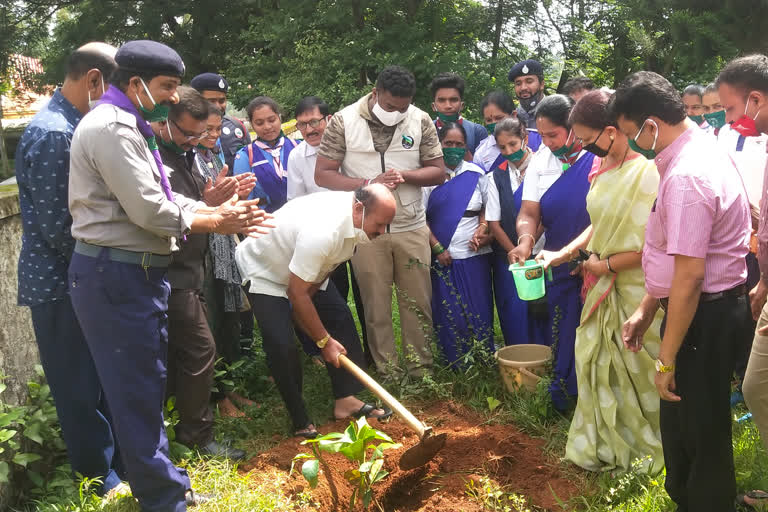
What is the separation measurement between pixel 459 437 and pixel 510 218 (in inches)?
60.8

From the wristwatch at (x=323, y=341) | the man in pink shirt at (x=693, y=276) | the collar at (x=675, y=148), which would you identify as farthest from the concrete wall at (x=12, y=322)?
the collar at (x=675, y=148)

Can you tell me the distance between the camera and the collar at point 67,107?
124 inches

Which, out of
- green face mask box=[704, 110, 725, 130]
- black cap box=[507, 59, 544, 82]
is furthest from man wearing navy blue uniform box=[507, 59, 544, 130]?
green face mask box=[704, 110, 725, 130]

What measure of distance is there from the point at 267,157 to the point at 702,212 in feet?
11.4

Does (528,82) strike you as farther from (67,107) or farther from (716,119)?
(67,107)

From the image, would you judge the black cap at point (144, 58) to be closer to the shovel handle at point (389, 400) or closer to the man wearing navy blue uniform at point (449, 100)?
the shovel handle at point (389, 400)

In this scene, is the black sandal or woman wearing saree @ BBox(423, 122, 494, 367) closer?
the black sandal

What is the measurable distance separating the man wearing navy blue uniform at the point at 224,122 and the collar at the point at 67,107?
1.93 m

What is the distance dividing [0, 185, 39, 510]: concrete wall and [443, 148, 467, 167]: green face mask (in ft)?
8.94

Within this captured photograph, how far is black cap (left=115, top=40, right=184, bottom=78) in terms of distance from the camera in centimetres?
278

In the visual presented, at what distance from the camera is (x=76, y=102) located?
10.4 ft

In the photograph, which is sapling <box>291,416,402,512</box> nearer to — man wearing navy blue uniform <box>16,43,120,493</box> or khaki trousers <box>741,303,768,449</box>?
man wearing navy blue uniform <box>16,43,120,493</box>

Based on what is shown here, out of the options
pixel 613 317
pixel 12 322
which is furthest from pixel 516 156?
pixel 12 322

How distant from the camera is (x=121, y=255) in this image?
9.25 ft
